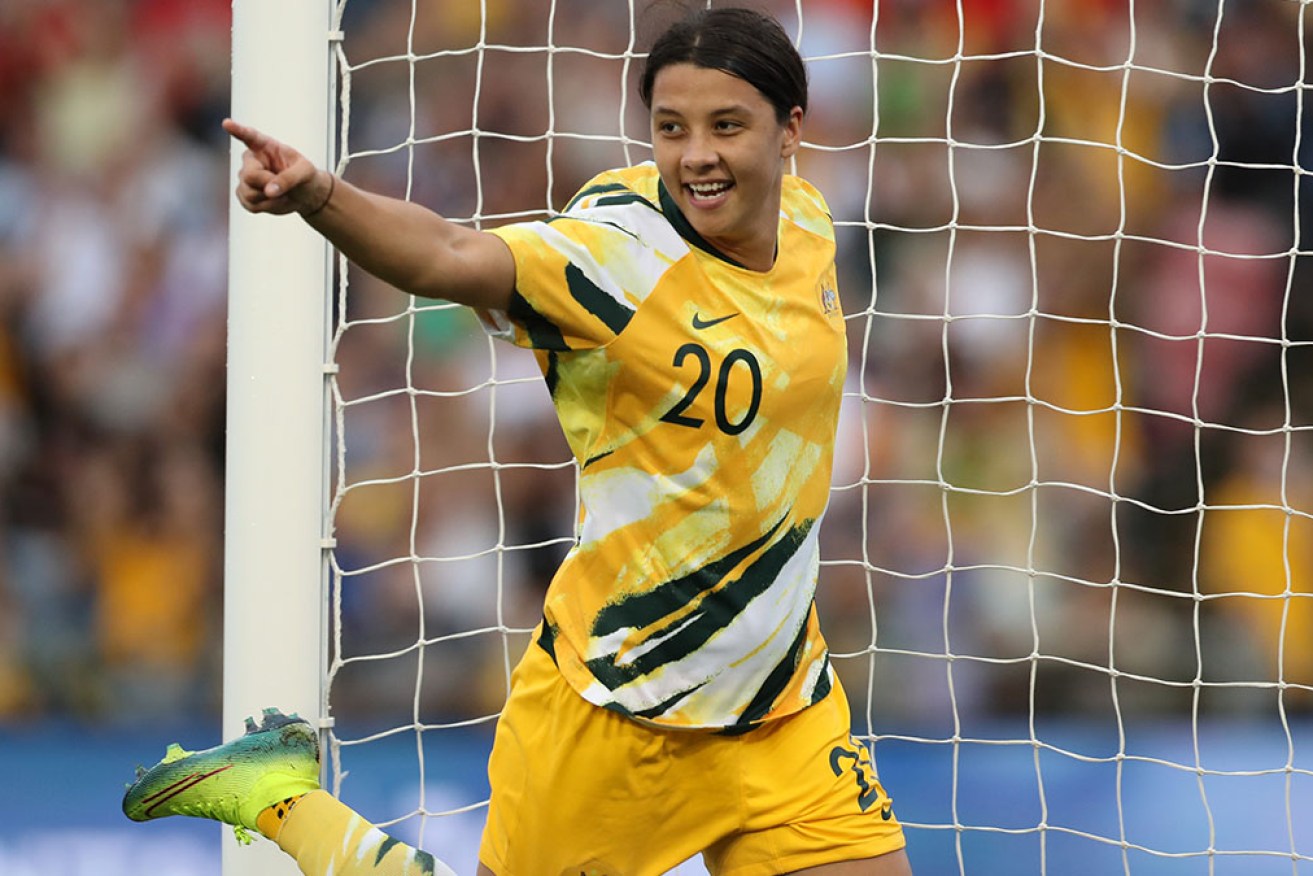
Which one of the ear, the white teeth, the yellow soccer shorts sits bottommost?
the yellow soccer shorts

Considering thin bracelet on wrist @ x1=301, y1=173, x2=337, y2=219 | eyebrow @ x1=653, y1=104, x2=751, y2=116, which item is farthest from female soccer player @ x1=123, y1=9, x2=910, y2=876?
thin bracelet on wrist @ x1=301, y1=173, x2=337, y2=219

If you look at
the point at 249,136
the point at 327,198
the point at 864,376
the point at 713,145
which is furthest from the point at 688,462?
the point at 864,376

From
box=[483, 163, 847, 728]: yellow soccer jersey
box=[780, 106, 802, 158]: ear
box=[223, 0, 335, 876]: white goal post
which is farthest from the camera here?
box=[223, 0, 335, 876]: white goal post

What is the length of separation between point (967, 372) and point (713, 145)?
262cm

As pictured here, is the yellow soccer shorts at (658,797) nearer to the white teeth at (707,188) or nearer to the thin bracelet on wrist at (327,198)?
the white teeth at (707,188)

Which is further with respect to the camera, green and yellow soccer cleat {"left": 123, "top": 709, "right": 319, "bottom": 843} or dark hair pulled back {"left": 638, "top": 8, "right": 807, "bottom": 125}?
green and yellow soccer cleat {"left": 123, "top": 709, "right": 319, "bottom": 843}

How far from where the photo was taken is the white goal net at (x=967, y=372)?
15.0ft

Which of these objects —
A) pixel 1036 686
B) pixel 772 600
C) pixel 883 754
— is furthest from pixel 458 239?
pixel 1036 686

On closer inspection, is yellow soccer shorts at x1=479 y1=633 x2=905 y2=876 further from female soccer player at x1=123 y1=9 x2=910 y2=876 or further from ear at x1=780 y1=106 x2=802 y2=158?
ear at x1=780 y1=106 x2=802 y2=158

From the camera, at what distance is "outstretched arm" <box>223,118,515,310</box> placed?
5.73 feet

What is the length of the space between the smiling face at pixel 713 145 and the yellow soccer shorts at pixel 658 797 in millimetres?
671

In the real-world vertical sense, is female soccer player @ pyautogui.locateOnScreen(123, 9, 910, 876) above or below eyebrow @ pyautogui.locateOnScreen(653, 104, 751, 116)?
below

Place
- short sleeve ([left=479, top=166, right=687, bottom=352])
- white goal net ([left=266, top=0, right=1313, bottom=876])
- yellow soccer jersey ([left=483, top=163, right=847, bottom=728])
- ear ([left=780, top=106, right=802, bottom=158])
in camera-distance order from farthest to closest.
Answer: white goal net ([left=266, top=0, right=1313, bottom=876])
ear ([left=780, top=106, right=802, bottom=158])
yellow soccer jersey ([left=483, top=163, right=847, bottom=728])
short sleeve ([left=479, top=166, right=687, bottom=352])

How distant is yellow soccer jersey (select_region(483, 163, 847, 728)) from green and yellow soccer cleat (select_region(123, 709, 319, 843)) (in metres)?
0.50
